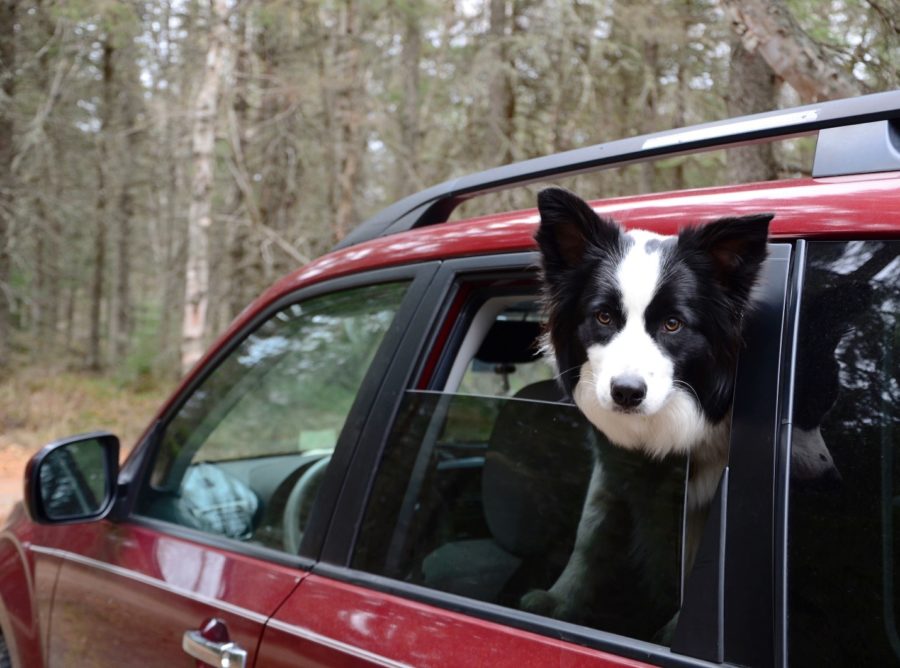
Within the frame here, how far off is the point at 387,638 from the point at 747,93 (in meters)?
4.90

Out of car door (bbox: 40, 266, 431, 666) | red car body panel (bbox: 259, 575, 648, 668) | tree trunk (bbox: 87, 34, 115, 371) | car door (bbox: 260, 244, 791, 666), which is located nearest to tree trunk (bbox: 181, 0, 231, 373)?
tree trunk (bbox: 87, 34, 115, 371)

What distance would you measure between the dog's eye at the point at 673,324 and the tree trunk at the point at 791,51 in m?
3.21

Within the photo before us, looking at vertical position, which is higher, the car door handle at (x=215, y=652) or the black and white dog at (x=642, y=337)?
the black and white dog at (x=642, y=337)

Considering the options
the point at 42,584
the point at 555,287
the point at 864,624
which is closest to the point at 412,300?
the point at 555,287

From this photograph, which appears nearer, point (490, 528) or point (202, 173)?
point (490, 528)

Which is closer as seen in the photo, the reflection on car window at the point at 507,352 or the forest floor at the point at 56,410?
the reflection on car window at the point at 507,352

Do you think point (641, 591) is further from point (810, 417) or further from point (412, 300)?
point (412, 300)

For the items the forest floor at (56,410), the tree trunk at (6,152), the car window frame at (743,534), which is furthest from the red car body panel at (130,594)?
the tree trunk at (6,152)

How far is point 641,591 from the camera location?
167 cm

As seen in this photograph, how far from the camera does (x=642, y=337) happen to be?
1739 mm

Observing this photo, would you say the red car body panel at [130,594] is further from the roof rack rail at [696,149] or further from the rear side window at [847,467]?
the rear side window at [847,467]

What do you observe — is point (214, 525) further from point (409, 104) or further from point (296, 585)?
point (409, 104)

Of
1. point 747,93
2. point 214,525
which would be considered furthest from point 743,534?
point 747,93

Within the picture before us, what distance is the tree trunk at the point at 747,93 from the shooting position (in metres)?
5.39
